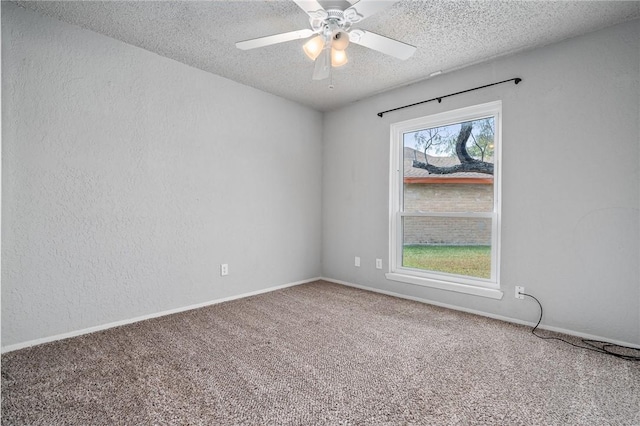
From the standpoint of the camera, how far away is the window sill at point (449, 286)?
299 centimetres

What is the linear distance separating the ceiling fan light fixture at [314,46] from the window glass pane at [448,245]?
2.20m

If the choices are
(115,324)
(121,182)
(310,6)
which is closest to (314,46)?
(310,6)

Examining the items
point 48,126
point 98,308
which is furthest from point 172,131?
point 98,308

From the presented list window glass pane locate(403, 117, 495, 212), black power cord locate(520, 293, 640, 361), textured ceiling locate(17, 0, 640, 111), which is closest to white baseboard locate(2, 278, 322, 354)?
window glass pane locate(403, 117, 495, 212)

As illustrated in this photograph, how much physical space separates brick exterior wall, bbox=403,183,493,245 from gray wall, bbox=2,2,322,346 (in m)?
1.62

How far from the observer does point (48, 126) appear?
239 cm

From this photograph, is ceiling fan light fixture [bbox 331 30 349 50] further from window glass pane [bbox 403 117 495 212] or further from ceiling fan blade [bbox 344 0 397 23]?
window glass pane [bbox 403 117 495 212]

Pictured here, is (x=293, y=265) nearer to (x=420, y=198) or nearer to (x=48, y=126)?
(x=420, y=198)

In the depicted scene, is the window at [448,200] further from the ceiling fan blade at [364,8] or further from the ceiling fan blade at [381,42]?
the ceiling fan blade at [364,8]

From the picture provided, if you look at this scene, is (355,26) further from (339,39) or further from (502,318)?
(502,318)

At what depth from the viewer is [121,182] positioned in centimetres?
274

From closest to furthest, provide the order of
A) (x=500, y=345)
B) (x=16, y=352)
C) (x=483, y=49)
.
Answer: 1. (x=16, y=352)
2. (x=500, y=345)
3. (x=483, y=49)

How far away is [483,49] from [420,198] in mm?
1553

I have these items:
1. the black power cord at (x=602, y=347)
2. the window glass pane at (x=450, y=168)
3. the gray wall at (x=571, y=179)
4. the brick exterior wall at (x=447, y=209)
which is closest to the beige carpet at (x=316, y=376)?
the black power cord at (x=602, y=347)
